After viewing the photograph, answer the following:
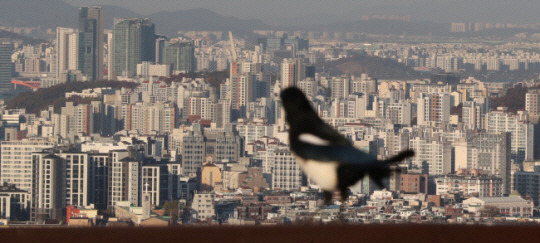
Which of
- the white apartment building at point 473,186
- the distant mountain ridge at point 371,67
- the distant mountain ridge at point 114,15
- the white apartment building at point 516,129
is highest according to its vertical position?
the distant mountain ridge at point 114,15

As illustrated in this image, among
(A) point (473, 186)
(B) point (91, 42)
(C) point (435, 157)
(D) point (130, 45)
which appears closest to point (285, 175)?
(A) point (473, 186)

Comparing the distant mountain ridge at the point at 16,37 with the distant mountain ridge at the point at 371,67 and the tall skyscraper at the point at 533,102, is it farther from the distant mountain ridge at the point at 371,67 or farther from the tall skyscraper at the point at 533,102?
the tall skyscraper at the point at 533,102

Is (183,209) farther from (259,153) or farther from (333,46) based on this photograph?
(333,46)

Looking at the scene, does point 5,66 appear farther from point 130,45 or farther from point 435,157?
point 435,157

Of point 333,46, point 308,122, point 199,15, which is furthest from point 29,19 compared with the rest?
point 308,122

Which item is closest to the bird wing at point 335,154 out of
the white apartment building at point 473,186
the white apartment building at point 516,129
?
the white apartment building at point 473,186

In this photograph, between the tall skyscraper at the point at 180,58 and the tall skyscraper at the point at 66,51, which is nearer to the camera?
the tall skyscraper at the point at 180,58

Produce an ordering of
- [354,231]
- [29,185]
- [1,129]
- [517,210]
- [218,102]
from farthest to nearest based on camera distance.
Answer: [218,102] < [1,129] < [29,185] < [517,210] < [354,231]
